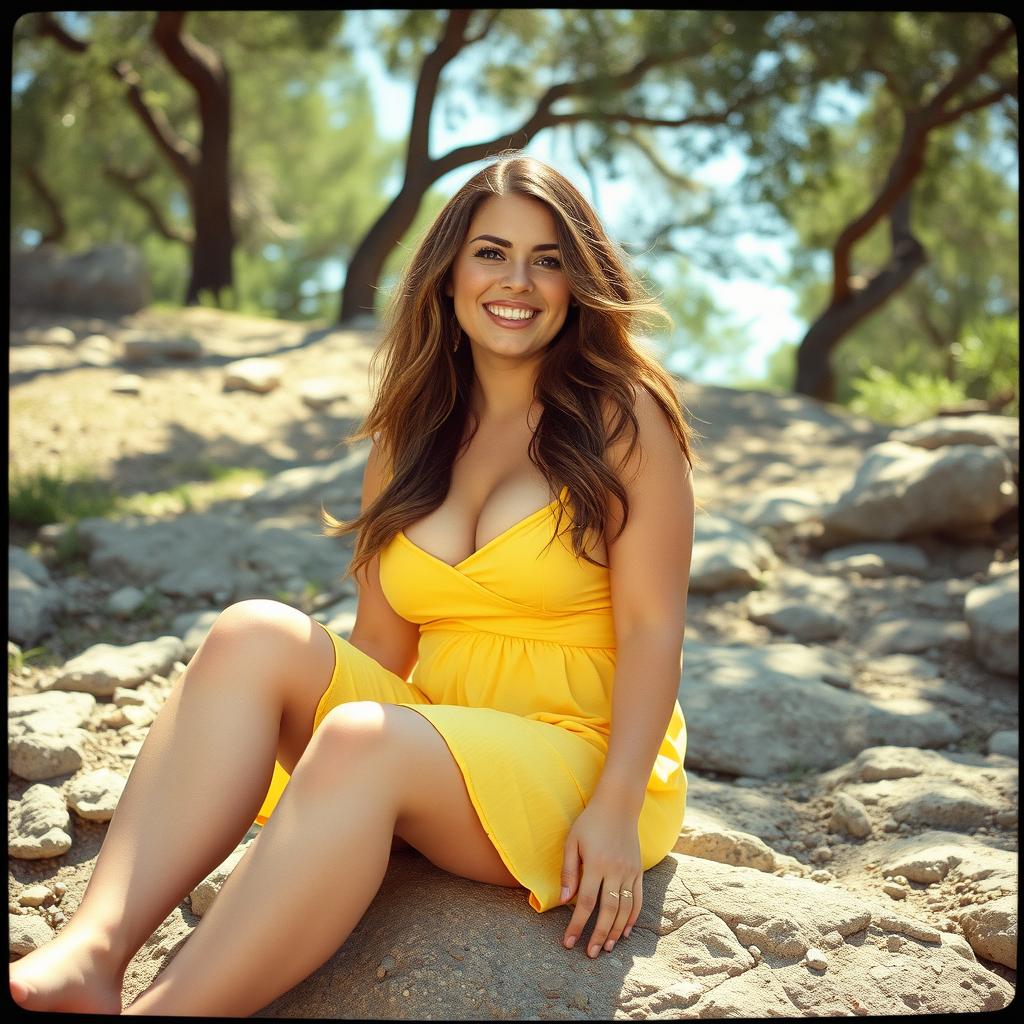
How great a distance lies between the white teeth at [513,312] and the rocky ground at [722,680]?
29.5 inches

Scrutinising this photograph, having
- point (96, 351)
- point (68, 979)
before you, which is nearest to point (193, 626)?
point (68, 979)

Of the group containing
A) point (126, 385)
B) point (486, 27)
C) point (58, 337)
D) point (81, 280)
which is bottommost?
point (126, 385)

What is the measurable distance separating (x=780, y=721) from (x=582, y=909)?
193 cm

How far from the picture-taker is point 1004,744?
3.89m

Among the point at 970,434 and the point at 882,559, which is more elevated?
the point at 970,434

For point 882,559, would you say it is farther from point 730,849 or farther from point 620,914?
point 620,914

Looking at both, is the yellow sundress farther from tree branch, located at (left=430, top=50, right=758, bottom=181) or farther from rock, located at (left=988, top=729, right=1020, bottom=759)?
tree branch, located at (left=430, top=50, right=758, bottom=181)

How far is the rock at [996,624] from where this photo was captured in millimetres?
4430

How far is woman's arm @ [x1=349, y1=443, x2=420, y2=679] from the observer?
9.20 feet

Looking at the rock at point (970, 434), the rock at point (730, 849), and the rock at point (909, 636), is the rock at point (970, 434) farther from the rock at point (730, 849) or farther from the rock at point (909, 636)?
the rock at point (730, 849)

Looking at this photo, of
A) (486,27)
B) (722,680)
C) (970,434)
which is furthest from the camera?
(486,27)

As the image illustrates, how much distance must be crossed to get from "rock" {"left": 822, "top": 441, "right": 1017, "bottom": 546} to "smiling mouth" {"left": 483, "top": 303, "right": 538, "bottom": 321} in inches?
145

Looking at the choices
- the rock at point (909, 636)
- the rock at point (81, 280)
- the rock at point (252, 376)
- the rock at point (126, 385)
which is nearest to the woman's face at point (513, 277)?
the rock at point (909, 636)

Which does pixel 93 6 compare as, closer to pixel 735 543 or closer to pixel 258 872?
pixel 258 872
